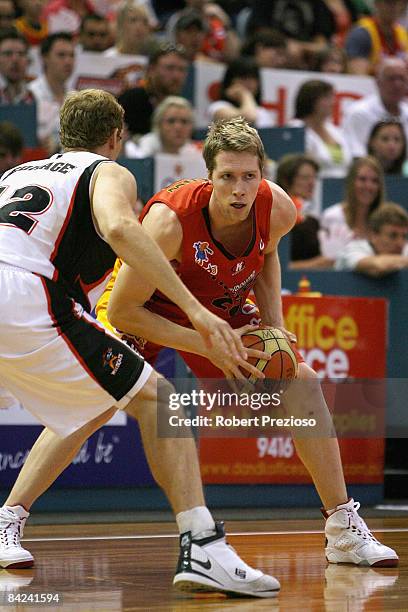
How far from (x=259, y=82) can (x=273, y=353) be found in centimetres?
666

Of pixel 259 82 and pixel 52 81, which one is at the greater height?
pixel 259 82

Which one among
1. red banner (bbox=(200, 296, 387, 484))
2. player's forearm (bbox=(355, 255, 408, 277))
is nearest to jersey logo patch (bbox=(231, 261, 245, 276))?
red banner (bbox=(200, 296, 387, 484))

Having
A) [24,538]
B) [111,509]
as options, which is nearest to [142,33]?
[111,509]

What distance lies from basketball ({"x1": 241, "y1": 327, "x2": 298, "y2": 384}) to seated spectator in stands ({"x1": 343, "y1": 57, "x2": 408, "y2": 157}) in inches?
263

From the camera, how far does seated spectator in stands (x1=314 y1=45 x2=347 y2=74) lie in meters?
12.3

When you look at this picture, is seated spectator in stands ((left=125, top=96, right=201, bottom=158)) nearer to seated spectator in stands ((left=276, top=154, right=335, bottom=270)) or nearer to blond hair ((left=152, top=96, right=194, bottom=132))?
blond hair ((left=152, top=96, right=194, bottom=132))

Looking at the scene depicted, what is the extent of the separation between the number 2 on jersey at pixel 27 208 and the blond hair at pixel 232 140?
0.76 metres

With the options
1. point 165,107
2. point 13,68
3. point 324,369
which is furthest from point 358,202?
point 13,68

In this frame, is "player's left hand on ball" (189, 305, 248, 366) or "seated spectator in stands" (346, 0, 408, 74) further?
"seated spectator in stands" (346, 0, 408, 74)

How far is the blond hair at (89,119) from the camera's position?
4570 millimetres

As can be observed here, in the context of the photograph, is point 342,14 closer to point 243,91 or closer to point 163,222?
point 243,91

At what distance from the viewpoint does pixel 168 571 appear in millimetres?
4898

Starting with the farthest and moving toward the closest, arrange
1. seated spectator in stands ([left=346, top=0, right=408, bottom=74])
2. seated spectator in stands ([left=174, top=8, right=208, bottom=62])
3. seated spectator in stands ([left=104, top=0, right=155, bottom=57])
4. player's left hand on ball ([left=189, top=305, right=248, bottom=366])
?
seated spectator in stands ([left=346, top=0, right=408, bottom=74]) < seated spectator in stands ([left=174, top=8, right=208, bottom=62]) < seated spectator in stands ([left=104, top=0, right=155, bottom=57]) < player's left hand on ball ([left=189, top=305, right=248, bottom=366])

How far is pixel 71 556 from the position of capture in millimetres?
5336
